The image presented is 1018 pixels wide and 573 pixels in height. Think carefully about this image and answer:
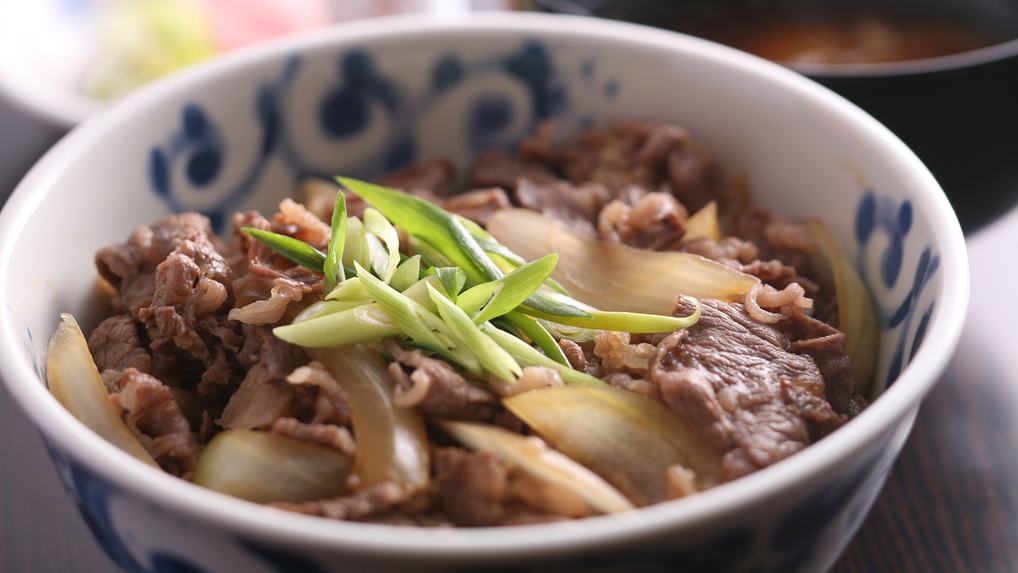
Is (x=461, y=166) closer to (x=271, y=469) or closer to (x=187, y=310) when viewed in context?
(x=187, y=310)

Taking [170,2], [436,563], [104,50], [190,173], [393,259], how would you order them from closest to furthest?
[436,563], [393,259], [190,173], [104,50], [170,2]

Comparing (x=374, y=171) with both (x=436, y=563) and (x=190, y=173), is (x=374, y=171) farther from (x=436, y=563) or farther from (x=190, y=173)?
(x=436, y=563)

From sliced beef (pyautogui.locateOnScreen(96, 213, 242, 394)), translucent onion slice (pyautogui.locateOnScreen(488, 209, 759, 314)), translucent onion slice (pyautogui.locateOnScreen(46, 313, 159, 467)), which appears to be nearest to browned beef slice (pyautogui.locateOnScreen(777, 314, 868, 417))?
translucent onion slice (pyautogui.locateOnScreen(488, 209, 759, 314))

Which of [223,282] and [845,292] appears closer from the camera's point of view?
[223,282]

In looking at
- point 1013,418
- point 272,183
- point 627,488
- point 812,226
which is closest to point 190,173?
point 272,183

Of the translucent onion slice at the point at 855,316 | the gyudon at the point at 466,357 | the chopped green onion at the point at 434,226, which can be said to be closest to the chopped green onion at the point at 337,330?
the gyudon at the point at 466,357

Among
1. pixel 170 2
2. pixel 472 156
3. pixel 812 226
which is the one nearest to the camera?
pixel 812 226

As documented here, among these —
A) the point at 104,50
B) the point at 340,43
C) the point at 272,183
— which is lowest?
the point at 104,50
